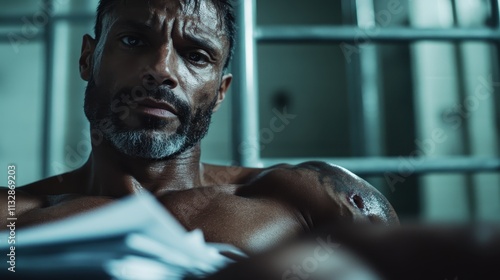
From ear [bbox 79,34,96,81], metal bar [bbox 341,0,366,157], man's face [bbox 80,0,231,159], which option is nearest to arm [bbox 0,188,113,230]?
man's face [bbox 80,0,231,159]

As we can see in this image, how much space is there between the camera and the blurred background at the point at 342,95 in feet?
3.59

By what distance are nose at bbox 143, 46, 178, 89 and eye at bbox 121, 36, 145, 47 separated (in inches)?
1.7

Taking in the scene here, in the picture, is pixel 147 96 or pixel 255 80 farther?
Answer: pixel 255 80

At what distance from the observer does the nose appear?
757 mm

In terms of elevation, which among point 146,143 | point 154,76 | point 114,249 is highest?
point 154,76

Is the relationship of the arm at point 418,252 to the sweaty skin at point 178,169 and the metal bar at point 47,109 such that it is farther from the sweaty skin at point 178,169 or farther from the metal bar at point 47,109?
the metal bar at point 47,109

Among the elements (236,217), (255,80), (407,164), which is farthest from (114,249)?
(407,164)

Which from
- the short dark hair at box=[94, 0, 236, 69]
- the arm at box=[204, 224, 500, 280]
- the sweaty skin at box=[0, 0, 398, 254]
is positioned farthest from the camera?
the short dark hair at box=[94, 0, 236, 69]

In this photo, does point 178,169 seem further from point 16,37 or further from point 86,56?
point 16,37

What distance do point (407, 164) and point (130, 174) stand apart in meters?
0.59

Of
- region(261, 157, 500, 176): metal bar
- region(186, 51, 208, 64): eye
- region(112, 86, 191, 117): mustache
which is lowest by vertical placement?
region(261, 157, 500, 176): metal bar

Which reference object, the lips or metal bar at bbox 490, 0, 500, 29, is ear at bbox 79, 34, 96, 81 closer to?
the lips

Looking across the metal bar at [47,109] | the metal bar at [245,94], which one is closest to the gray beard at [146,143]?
the metal bar at [245,94]

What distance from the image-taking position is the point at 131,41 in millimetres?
802
